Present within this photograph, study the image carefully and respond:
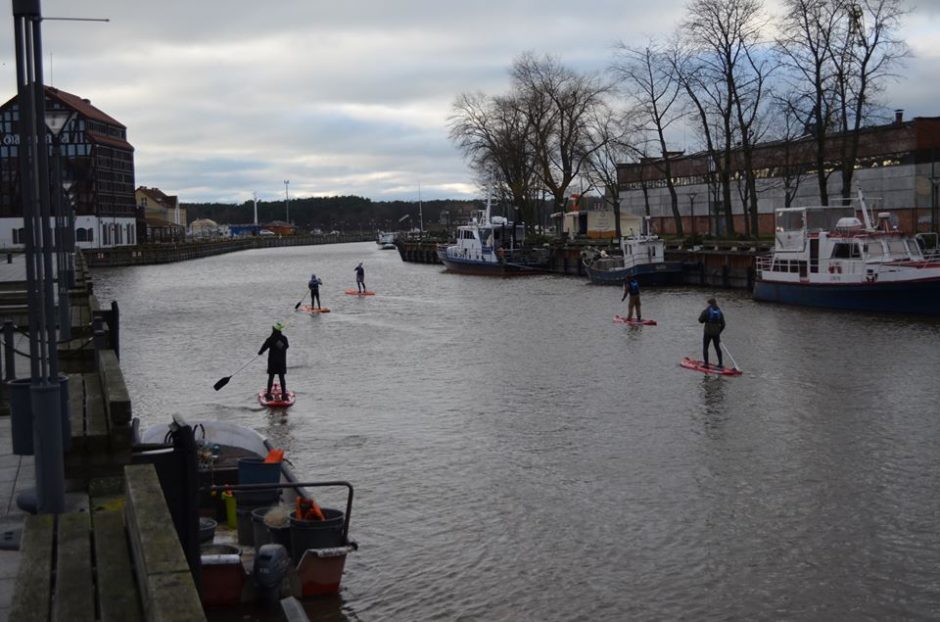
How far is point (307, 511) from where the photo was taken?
11500 millimetres

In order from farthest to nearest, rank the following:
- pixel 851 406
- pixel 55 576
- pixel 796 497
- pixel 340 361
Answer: pixel 340 361 < pixel 851 406 < pixel 796 497 < pixel 55 576

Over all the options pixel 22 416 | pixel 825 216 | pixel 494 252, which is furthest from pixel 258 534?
pixel 494 252

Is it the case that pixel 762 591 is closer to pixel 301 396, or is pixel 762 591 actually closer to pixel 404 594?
pixel 404 594

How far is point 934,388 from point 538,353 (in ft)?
37.0

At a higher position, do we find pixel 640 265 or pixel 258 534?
pixel 640 265

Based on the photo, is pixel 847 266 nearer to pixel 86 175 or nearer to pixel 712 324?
pixel 712 324

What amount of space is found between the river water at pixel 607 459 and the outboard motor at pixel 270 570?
48cm

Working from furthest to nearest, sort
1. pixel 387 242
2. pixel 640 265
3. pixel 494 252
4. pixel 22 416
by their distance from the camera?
pixel 387 242, pixel 494 252, pixel 640 265, pixel 22 416

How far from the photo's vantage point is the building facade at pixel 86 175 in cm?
10831

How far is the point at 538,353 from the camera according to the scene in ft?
103

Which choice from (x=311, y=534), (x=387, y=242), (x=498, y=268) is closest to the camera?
(x=311, y=534)

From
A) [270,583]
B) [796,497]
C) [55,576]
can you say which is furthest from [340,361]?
[55,576]

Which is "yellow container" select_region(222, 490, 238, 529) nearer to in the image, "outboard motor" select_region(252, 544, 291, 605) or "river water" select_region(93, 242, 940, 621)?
"river water" select_region(93, 242, 940, 621)

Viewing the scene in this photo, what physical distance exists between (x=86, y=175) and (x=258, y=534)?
10791cm
